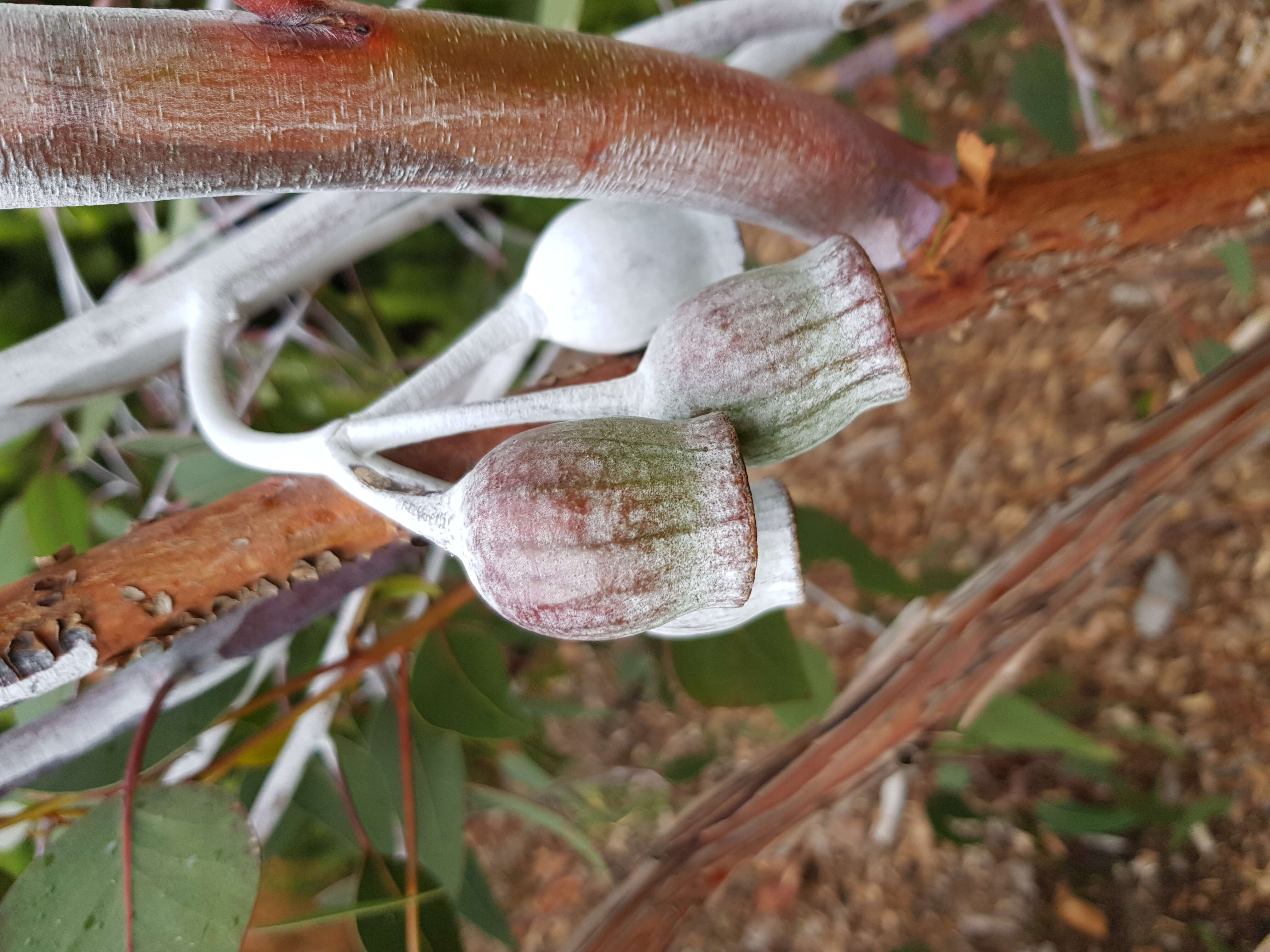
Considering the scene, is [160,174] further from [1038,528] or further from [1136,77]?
[1136,77]

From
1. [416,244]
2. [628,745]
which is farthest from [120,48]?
[628,745]

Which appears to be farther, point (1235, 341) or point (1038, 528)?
point (1235, 341)

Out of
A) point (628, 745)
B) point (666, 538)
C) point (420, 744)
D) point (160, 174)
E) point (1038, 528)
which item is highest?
point (160, 174)

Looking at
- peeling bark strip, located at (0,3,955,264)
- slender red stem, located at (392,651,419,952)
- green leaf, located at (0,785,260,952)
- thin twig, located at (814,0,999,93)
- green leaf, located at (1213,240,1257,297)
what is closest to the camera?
peeling bark strip, located at (0,3,955,264)

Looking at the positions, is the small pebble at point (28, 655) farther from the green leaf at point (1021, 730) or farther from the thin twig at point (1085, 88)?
the thin twig at point (1085, 88)

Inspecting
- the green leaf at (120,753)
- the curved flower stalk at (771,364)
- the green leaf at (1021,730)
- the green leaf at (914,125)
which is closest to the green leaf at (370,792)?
the green leaf at (120,753)

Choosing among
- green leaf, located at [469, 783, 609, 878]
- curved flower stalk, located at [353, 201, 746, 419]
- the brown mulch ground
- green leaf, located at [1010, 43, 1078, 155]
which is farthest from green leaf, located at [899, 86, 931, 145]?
green leaf, located at [469, 783, 609, 878]

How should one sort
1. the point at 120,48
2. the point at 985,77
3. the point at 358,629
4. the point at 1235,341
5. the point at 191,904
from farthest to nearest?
the point at 985,77 < the point at 1235,341 < the point at 358,629 < the point at 191,904 < the point at 120,48

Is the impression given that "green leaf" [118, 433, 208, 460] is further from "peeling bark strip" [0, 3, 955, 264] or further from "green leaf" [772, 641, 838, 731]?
"green leaf" [772, 641, 838, 731]
